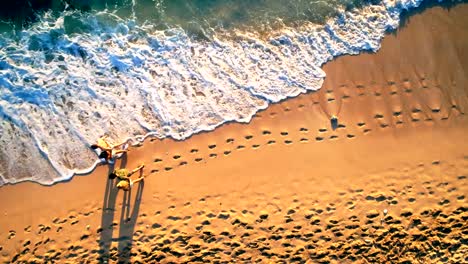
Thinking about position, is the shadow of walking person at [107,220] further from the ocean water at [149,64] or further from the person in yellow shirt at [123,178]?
the ocean water at [149,64]

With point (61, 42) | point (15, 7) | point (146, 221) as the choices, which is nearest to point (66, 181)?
point (146, 221)

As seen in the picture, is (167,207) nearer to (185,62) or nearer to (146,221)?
(146,221)

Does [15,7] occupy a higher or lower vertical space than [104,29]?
higher

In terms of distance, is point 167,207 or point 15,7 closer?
point 167,207

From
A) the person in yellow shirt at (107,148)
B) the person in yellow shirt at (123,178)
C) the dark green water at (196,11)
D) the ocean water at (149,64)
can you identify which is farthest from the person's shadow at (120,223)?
the dark green water at (196,11)

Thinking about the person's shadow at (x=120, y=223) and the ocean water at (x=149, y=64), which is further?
the ocean water at (x=149, y=64)

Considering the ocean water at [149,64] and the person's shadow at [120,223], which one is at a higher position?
the ocean water at [149,64]

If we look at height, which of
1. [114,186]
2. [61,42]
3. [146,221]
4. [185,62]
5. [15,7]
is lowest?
[146,221]

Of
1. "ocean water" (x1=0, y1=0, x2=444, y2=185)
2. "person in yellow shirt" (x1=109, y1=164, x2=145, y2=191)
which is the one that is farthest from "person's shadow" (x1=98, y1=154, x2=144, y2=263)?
"ocean water" (x1=0, y1=0, x2=444, y2=185)
